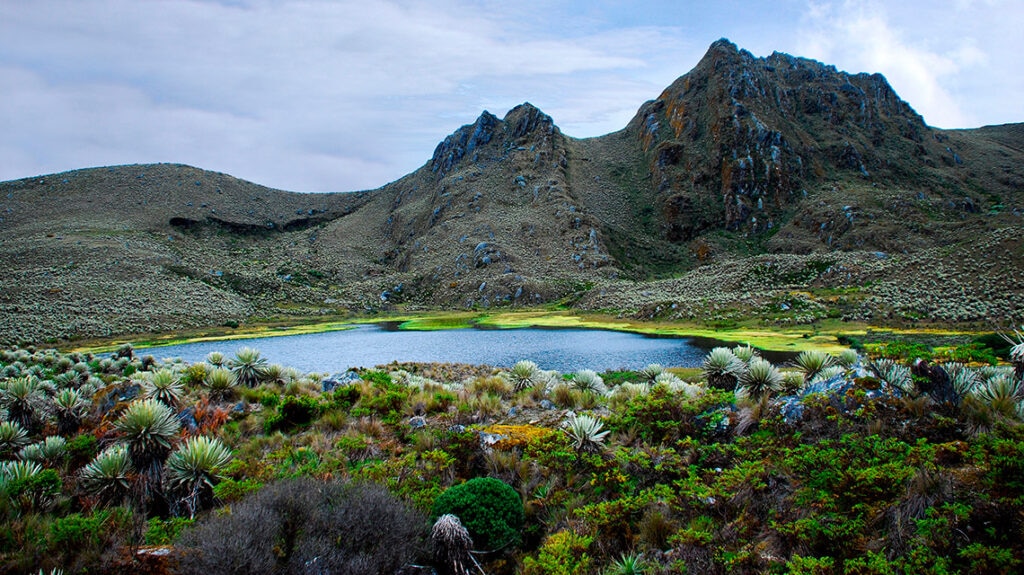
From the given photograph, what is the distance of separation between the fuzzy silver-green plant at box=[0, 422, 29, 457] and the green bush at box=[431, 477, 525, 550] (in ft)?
27.9

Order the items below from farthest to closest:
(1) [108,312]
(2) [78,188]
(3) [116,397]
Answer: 1. (2) [78,188]
2. (1) [108,312]
3. (3) [116,397]

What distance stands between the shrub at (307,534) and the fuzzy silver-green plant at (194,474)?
5.40 ft

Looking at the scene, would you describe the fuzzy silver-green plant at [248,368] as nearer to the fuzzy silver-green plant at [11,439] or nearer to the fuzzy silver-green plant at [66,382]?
the fuzzy silver-green plant at [66,382]

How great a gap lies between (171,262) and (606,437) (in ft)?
322

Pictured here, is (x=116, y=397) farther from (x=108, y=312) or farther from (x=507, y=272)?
(x=507, y=272)

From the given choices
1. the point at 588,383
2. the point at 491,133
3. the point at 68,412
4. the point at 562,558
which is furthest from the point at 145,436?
the point at 491,133

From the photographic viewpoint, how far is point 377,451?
9031mm

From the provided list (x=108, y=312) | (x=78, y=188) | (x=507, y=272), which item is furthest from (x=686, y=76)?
(x=78, y=188)

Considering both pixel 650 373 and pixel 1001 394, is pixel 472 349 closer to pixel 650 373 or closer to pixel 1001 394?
pixel 650 373

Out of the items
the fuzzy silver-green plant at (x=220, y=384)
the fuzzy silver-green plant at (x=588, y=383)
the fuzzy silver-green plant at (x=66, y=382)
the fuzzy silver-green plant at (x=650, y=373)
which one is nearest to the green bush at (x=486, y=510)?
the fuzzy silver-green plant at (x=588, y=383)

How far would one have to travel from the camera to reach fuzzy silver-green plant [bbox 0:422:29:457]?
8.63m

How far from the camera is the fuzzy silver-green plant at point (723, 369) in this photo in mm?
12734

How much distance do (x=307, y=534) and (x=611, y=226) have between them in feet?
350

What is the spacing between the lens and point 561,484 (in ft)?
24.5
